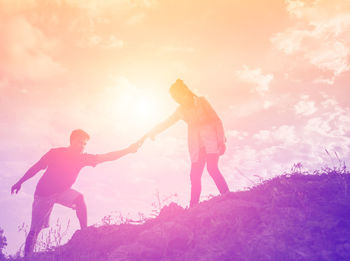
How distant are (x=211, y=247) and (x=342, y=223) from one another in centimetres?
190

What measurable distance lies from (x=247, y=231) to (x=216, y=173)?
2.01 meters

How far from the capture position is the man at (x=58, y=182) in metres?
7.25

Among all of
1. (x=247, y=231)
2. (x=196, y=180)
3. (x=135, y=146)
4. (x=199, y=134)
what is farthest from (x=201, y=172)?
(x=135, y=146)

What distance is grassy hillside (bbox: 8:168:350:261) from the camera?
4.48m

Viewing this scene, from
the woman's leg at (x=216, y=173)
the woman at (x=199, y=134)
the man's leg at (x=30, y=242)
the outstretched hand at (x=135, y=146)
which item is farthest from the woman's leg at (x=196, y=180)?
the man's leg at (x=30, y=242)

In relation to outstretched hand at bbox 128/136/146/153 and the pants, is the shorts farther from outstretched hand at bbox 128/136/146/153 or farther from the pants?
the pants

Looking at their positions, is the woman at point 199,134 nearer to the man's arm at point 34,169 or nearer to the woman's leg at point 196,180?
the woman's leg at point 196,180

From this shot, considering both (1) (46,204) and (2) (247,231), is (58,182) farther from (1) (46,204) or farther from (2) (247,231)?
(2) (247,231)

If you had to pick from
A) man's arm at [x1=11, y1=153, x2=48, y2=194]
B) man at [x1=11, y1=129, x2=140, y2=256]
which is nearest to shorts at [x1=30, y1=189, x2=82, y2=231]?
man at [x1=11, y1=129, x2=140, y2=256]

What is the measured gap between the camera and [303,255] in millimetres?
4215

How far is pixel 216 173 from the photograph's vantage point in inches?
278

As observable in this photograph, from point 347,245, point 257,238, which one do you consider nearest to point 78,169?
point 257,238

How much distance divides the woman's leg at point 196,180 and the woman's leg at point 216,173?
234mm

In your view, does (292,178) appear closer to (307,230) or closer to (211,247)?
(307,230)
